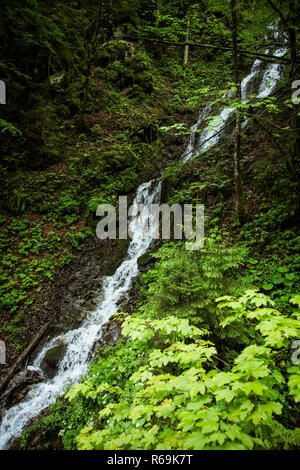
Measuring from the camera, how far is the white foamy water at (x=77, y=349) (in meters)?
4.21

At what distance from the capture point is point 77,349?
207 inches

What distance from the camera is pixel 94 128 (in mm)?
11594

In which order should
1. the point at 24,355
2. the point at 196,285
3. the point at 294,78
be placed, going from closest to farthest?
the point at 196,285, the point at 294,78, the point at 24,355

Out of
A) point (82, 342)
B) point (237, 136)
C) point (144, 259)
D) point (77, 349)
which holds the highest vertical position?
point (237, 136)

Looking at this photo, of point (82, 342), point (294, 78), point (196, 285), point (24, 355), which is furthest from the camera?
point (82, 342)

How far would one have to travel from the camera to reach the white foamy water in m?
4.21

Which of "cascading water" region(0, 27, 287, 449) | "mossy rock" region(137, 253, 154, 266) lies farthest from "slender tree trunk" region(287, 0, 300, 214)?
"mossy rock" region(137, 253, 154, 266)

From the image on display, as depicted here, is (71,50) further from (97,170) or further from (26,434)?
(26,434)

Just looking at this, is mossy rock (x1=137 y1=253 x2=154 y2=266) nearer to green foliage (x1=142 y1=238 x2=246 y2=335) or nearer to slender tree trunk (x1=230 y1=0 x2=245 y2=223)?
slender tree trunk (x1=230 y1=0 x2=245 y2=223)

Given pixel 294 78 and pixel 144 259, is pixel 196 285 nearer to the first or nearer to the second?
pixel 144 259

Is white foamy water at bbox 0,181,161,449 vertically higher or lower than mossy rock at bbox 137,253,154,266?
lower

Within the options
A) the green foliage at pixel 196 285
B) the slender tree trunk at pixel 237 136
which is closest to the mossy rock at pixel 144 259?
the slender tree trunk at pixel 237 136

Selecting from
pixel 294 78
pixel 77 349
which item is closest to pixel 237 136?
pixel 294 78

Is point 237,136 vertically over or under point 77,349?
over
